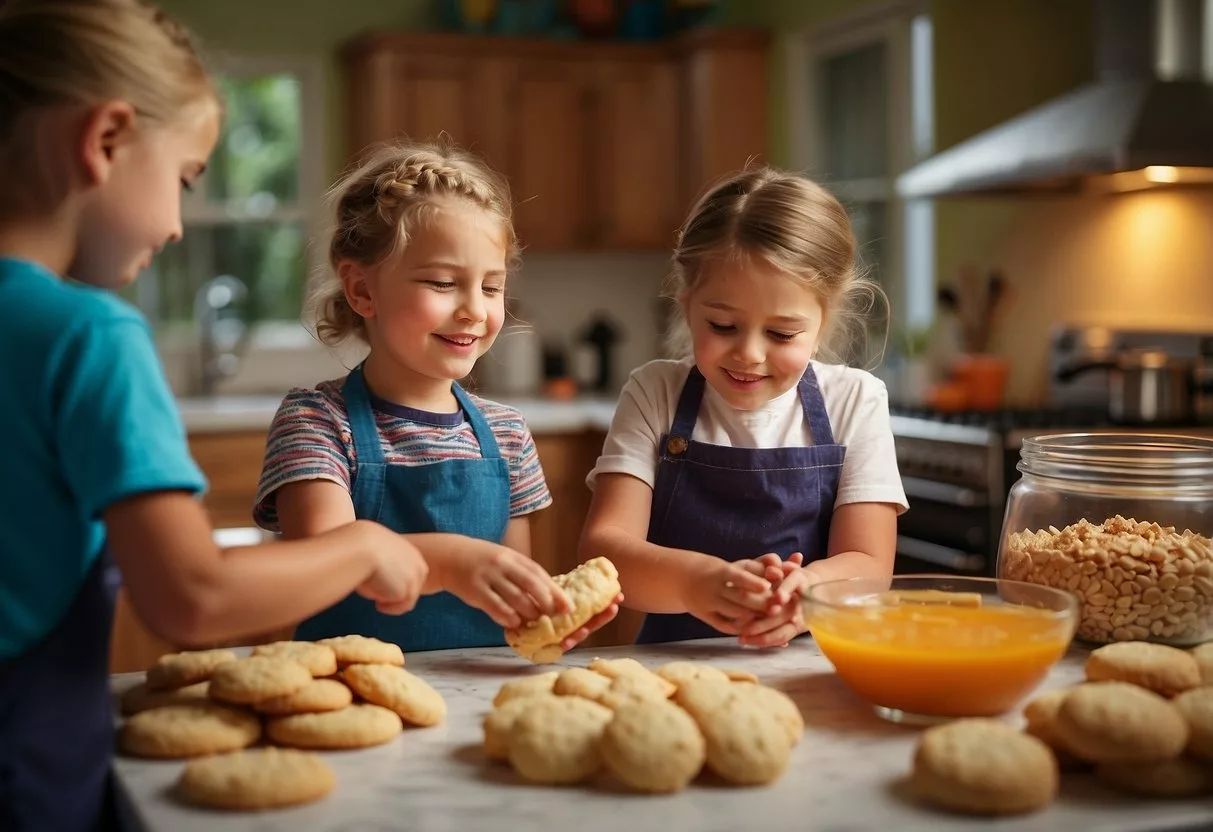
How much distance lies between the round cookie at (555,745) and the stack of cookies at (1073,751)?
0.22 meters

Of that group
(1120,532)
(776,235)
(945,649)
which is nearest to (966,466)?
(776,235)

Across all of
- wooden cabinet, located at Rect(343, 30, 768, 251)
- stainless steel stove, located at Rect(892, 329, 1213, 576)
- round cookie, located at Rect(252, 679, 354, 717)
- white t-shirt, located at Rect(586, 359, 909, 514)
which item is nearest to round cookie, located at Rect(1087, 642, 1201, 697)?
white t-shirt, located at Rect(586, 359, 909, 514)

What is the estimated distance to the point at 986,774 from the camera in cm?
84

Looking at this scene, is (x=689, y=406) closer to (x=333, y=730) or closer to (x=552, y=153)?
(x=333, y=730)

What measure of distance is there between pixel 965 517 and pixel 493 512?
188 cm

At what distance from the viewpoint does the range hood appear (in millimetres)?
2973

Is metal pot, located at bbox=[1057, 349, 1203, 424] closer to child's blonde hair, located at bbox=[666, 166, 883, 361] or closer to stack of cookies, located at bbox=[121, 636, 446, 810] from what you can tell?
child's blonde hair, located at bbox=[666, 166, 883, 361]

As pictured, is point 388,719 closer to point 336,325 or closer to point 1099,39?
point 336,325

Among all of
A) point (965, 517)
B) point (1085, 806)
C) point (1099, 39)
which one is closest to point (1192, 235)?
point (1099, 39)

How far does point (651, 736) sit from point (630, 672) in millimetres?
189

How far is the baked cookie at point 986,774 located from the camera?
2.74 feet

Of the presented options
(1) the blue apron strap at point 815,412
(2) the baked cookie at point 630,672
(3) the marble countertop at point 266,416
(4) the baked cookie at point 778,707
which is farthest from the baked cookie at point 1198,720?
(3) the marble countertop at point 266,416

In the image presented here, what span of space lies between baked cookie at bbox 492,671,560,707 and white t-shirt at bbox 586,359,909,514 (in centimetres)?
53

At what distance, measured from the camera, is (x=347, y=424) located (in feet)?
4.92
